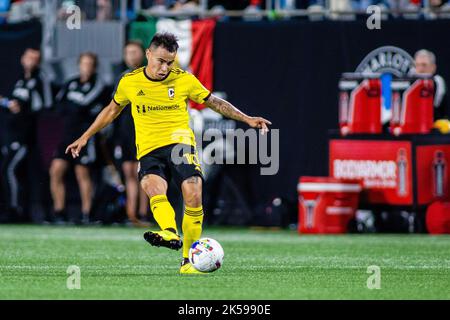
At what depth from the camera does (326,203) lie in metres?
16.3

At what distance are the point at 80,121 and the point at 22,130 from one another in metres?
1.05

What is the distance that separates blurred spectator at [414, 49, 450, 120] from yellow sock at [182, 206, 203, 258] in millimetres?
6534

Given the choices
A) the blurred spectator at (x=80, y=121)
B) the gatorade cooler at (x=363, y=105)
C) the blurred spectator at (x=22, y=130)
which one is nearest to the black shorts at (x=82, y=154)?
the blurred spectator at (x=80, y=121)

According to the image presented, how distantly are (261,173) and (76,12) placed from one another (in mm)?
3749

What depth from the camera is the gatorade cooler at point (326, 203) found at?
1631 cm

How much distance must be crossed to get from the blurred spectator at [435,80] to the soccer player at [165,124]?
5998 millimetres

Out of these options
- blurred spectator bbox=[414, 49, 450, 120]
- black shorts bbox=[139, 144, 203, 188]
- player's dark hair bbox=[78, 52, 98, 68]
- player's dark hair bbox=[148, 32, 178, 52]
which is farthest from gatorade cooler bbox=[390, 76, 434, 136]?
player's dark hair bbox=[148, 32, 178, 52]

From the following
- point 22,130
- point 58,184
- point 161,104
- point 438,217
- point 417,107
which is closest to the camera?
point 161,104

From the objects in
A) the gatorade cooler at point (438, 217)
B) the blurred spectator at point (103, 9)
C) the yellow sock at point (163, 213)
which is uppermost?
the blurred spectator at point (103, 9)

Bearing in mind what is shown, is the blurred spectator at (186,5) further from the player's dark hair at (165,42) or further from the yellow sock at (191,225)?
the yellow sock at (191,225)

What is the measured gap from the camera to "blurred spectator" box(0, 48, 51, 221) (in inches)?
733

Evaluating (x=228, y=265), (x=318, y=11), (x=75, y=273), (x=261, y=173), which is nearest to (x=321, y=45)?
(x=318, y=11)

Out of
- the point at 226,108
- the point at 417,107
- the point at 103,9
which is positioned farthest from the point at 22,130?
the point at 226,108

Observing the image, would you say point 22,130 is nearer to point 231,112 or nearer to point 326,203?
point 326,203
